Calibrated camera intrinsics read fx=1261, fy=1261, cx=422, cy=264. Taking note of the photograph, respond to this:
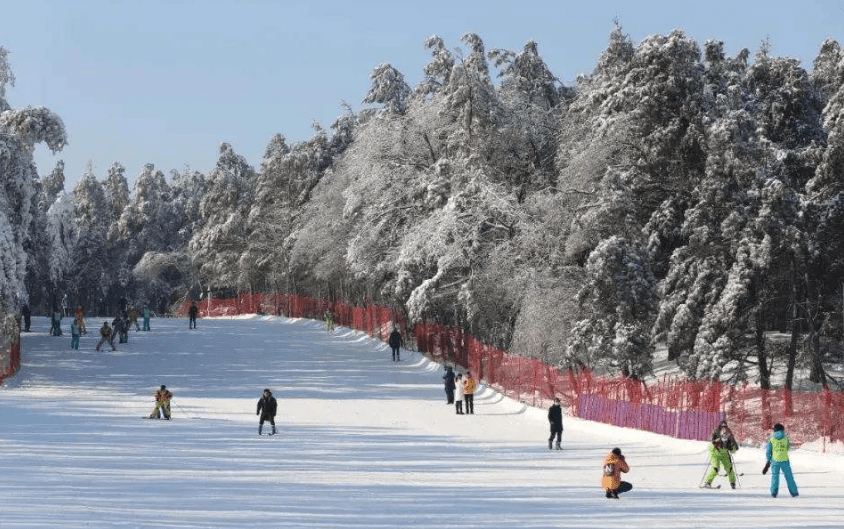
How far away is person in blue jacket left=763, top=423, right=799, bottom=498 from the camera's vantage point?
20.8m

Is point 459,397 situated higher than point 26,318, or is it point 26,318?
point 26,318

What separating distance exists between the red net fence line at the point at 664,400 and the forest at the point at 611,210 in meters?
2.23

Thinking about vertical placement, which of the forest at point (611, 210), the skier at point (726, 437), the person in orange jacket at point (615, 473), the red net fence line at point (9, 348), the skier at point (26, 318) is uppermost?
the forest at point (611, 210)

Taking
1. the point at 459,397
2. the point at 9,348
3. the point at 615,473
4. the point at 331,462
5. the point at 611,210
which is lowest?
the point at 331,462

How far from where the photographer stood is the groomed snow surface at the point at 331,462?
18375 millimetres

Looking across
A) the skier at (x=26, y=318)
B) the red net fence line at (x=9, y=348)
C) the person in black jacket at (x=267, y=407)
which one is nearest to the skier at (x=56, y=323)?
the skier at (x=26, y=318)

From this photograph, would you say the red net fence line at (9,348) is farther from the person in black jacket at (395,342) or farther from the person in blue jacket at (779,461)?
the person in blue jacket at (779,461)

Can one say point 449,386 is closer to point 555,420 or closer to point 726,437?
point 555,420

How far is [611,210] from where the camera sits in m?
44.8

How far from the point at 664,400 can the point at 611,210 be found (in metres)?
13.7

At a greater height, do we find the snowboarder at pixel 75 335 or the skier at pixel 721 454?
the snowboarder at pixel 75 335

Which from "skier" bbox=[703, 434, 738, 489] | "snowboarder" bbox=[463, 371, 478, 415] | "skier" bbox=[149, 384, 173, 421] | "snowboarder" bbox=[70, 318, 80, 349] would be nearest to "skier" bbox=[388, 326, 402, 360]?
"snowboarder" bbox=[70, 318, 80, 349]

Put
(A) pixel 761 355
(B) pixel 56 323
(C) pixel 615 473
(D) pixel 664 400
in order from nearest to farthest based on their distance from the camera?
(C) pixel 615 473 < (D) pixel 664 400 < (A) pixel 761 355 < (B) pixel 56 323

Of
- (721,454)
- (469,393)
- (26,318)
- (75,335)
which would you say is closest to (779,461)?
(721,454)
